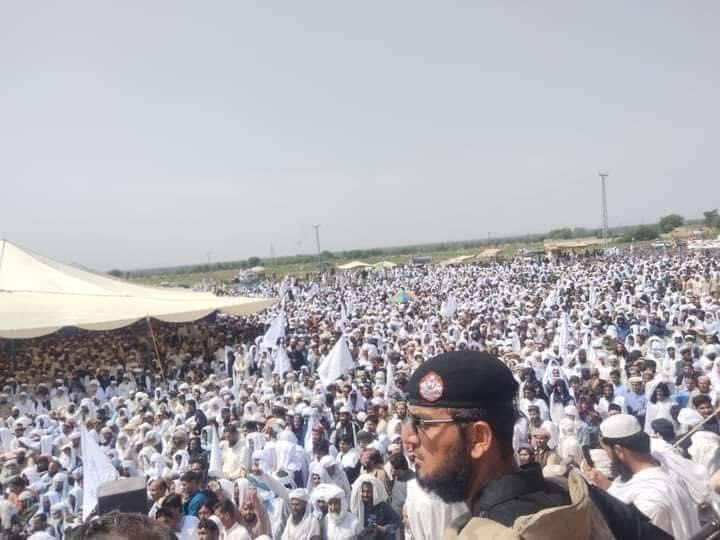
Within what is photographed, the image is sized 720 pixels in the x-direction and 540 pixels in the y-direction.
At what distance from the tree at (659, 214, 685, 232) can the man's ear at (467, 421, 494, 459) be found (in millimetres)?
61392

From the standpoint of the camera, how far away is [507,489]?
1149 mm

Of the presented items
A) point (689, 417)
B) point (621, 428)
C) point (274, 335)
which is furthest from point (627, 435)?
point (274, 335)

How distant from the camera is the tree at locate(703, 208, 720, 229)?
50.5 meters

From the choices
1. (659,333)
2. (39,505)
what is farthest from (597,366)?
(39,505)

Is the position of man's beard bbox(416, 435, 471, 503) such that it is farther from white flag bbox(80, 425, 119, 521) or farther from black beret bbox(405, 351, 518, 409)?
white flag bbox(80, 425, 119, 521)

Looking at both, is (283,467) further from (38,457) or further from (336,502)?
(38,457)

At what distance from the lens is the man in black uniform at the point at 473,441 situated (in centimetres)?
117

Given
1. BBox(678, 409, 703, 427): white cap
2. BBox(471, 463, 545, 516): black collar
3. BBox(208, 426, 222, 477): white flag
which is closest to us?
BBox(471, 463, 545, 516): black collar

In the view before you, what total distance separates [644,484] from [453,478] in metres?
1.51

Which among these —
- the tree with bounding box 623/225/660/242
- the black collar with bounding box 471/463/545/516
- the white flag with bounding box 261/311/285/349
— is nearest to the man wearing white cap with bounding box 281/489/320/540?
the black collar with bounding box 471/463/545/516

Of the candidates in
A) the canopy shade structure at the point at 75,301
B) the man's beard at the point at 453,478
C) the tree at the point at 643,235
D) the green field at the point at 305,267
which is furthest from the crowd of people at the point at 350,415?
the tree at the point at 643,235

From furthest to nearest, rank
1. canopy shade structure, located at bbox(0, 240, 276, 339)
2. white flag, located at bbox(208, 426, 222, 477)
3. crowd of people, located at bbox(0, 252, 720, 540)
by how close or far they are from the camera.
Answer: canopy shade structure, located at bbox(0, 240, 276, 339) → white flag, located at bbox(208, 426, 222, 477) → crowd of people, located at bbox(0, 252, 720, 540)

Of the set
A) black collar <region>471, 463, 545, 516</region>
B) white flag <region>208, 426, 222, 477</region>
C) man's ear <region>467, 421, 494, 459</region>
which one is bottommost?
white flag <region>208, 426, 222, 477</region>

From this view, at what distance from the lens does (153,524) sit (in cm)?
122
